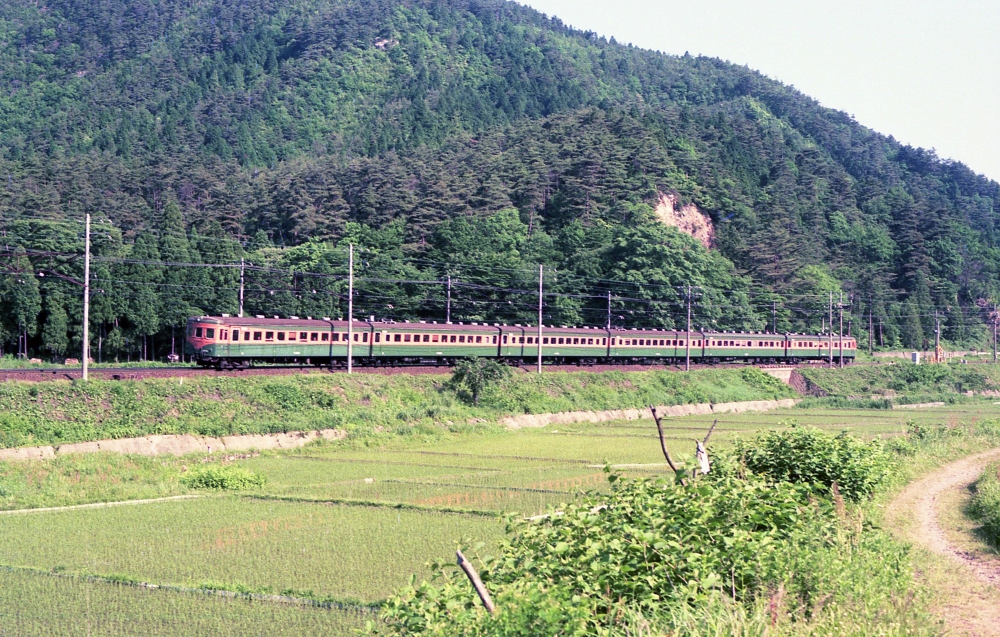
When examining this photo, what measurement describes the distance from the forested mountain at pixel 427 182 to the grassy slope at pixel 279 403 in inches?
166

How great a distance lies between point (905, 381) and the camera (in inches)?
2672

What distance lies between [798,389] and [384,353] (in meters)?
28.9

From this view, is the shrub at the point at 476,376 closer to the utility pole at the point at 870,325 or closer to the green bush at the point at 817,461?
the green bush at the point at 817,461

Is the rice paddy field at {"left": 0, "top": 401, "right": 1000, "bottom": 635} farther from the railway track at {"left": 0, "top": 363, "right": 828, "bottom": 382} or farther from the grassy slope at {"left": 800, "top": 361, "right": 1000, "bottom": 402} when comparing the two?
the grassy slope at {"left": 800, "top": 361, "right": 1000, "bottom": 402}

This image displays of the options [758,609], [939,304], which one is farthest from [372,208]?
[758,609]

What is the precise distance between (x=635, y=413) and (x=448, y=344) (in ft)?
30.0

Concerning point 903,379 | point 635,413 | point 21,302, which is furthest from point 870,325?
point 21,302

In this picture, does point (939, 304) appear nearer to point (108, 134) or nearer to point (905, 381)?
point (905, 381)

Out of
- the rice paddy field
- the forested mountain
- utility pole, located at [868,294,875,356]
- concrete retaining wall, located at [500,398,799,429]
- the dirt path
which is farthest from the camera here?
utility pole, located at [868,294,875,356]

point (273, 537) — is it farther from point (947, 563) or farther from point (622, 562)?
point (947, 563)

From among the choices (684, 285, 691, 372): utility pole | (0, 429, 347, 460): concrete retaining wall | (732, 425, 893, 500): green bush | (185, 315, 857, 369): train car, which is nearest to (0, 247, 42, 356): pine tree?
(185, 315, 857, 369): train car

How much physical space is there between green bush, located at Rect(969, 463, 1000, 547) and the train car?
89.1ft

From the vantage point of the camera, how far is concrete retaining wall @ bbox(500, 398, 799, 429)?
138 ft

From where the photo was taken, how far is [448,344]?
48094 millimetres
